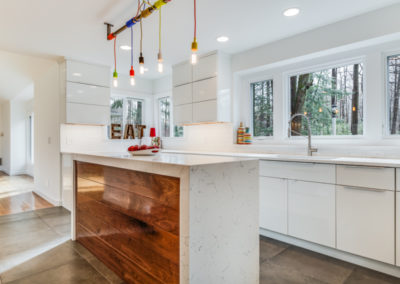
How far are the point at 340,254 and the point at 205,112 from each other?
232 centimetres

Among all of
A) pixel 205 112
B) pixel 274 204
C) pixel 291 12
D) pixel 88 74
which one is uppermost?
pixel 291 12

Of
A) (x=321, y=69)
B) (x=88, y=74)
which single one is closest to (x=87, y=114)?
(x=88, y=74)

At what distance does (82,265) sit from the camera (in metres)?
2.03

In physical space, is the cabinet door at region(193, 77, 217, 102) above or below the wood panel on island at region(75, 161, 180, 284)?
above

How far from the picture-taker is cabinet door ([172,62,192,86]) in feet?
12.6

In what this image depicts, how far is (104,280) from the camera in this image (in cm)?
181

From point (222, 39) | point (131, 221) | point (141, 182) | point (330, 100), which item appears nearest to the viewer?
point (141, 182)

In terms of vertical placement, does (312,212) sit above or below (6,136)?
below

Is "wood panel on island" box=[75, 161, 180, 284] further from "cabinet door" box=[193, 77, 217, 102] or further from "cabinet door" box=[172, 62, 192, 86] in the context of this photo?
"cabinet door" box=[172, 62, 192, 86]

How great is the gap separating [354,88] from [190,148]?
258 centimetres

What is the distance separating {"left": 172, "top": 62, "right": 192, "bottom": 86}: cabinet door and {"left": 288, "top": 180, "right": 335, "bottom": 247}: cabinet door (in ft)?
7.56

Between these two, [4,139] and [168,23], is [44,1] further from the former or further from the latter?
[4,139]

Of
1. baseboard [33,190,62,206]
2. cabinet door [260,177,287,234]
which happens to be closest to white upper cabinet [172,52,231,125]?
cabinet door [260,177,287,234]

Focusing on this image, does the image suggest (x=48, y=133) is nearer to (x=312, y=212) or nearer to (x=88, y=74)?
(x=88, y=74)
